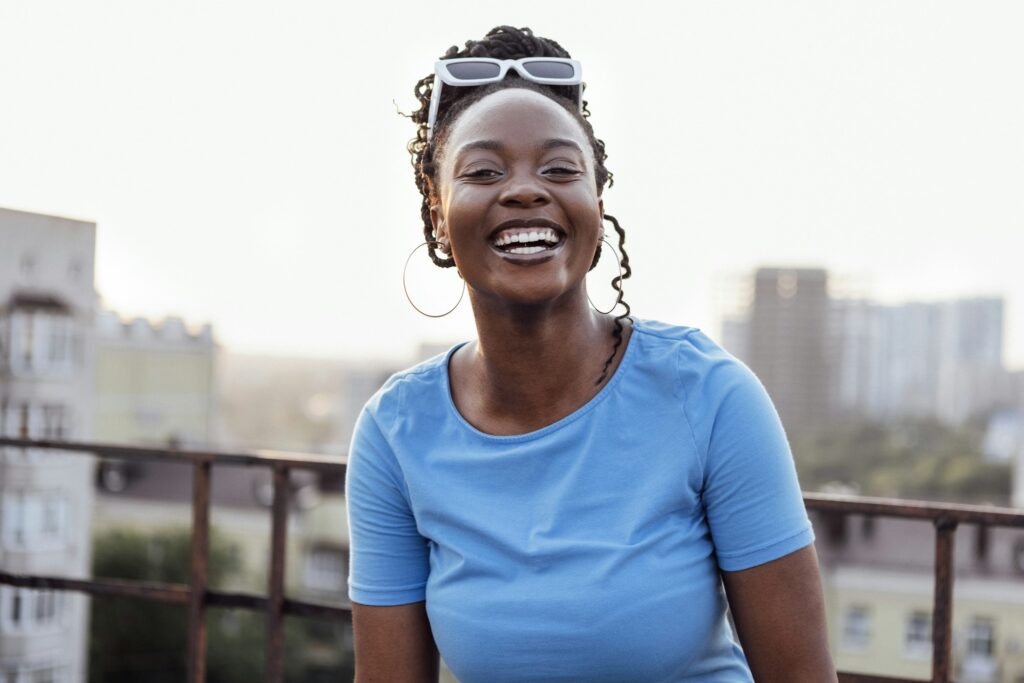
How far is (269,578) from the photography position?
2574mm

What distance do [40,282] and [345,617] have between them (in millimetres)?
3494

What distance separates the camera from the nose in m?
1.71

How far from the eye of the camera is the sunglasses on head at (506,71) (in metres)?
1.86

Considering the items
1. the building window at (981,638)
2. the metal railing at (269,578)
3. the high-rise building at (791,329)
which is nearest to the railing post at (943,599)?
the metal railing at (269,578)

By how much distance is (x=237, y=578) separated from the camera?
3266 centimetres

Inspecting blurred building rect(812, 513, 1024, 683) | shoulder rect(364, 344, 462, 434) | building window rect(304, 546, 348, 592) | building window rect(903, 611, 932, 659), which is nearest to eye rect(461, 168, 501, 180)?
shoulder rect(364, 344, 462, 434)

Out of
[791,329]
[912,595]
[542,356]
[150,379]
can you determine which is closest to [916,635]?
[912,595]

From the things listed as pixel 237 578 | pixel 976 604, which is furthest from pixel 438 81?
pixel 237 578

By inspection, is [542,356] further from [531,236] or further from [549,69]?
[549,69]

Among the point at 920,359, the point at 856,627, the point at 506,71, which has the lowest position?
the point at 856,627

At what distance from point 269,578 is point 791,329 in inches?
3395

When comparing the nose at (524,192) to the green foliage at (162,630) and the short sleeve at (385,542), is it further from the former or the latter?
the green foliage at (162,630)

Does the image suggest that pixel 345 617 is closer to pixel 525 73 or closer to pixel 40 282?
pixel 525 73

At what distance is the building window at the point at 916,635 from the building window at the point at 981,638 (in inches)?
43.4
